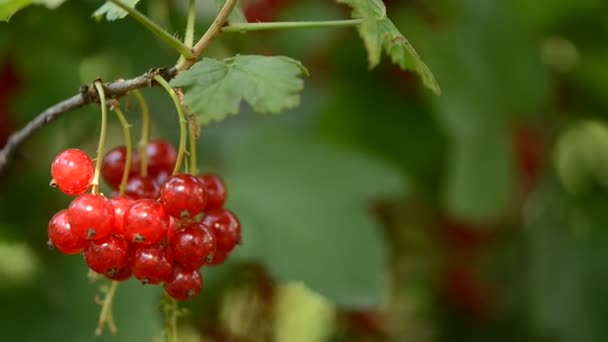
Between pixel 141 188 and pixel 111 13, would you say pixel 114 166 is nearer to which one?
pixel 141 188

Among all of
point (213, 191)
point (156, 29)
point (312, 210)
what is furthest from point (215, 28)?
point (312, 210)

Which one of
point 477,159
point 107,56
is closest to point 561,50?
point 477,159

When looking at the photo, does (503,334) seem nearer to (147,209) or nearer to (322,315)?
(322,315)

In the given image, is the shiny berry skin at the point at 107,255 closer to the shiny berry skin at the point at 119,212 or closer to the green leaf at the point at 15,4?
the shiny berry skin at the point at 119,212

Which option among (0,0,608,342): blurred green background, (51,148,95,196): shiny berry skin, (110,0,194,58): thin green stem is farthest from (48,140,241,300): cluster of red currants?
(0,0,608,342): blurred green background

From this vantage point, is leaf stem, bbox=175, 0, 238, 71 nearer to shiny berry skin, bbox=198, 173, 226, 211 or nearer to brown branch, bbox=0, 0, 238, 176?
brown branch, bbox=0, 0, 238, 176
